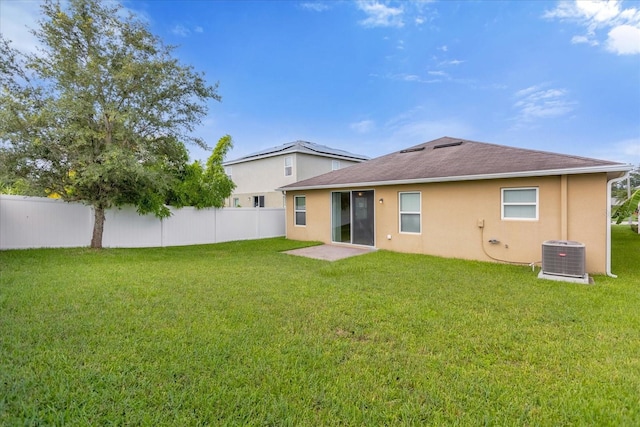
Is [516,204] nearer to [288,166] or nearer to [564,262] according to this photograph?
[564,262]

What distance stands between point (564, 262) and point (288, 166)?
14952mm

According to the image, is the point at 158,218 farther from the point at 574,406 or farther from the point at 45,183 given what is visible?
the point at 574,406

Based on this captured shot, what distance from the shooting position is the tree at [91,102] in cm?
852

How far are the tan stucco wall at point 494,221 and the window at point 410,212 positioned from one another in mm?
185

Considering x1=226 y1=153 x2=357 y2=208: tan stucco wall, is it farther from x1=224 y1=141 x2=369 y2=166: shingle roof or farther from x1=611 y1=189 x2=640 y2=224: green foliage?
x1=611 y1=189 x2=640 y2=224: green foliage

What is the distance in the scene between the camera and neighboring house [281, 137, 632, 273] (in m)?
7.29

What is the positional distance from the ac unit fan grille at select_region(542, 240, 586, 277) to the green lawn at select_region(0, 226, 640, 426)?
450 millimetres

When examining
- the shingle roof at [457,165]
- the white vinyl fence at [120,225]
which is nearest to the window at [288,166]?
the white vinyl fence at [120,225]

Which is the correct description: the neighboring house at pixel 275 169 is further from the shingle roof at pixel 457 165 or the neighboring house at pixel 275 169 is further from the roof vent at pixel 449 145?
the roof vent at pixel 449 145

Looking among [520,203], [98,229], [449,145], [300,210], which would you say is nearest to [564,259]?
[520,203]

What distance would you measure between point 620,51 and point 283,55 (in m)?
14.8

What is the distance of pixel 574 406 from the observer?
2469 millimetres

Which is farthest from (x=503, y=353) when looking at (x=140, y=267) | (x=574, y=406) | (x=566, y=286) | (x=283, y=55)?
(x=283, y=55)

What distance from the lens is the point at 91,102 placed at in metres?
8.97
